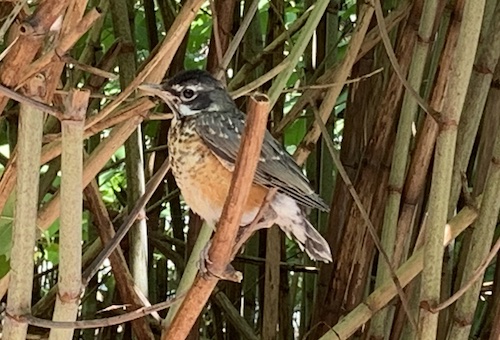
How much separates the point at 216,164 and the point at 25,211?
1.33ft

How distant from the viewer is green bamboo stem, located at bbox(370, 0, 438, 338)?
3.63 ft

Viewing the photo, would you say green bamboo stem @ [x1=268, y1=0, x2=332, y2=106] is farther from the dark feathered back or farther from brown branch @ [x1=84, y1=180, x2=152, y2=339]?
brown branch @ [x1=84, y1=180, x2=152, y2=339]

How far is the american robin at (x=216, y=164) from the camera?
109 centimetres

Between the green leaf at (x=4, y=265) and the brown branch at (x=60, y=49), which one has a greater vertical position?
the brown branch at (x=60, y=49)

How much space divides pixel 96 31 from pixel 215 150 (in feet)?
1.05

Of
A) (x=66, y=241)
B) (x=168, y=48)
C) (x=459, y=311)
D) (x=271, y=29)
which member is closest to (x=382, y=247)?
(x=459, y=311)

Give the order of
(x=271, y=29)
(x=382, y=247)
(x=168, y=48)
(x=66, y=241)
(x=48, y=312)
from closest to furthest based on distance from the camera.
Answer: (x=66, y=241), (x=168, y=48), (x=382, y=247), (x=48, y=312), (x=271, y=29)

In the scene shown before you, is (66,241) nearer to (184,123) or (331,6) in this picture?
(184,123)

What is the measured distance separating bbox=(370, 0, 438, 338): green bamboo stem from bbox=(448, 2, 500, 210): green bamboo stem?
6cm

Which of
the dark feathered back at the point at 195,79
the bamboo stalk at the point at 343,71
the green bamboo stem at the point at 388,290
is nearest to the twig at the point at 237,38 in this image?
the dark feathered back at the point at 195,79

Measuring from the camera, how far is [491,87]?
1.24 metres

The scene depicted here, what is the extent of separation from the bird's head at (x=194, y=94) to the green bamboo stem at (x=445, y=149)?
0.26m

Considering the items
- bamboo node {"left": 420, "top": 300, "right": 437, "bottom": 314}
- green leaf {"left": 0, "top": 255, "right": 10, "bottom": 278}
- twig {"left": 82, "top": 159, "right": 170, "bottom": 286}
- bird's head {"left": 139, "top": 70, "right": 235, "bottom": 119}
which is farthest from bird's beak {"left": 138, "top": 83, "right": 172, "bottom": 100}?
bamboo node {"left": 420, "top": 300, "right": 437, "bottom": 314}

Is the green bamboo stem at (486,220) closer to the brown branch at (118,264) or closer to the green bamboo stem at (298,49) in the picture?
the green bamboo stem at (298,49)
